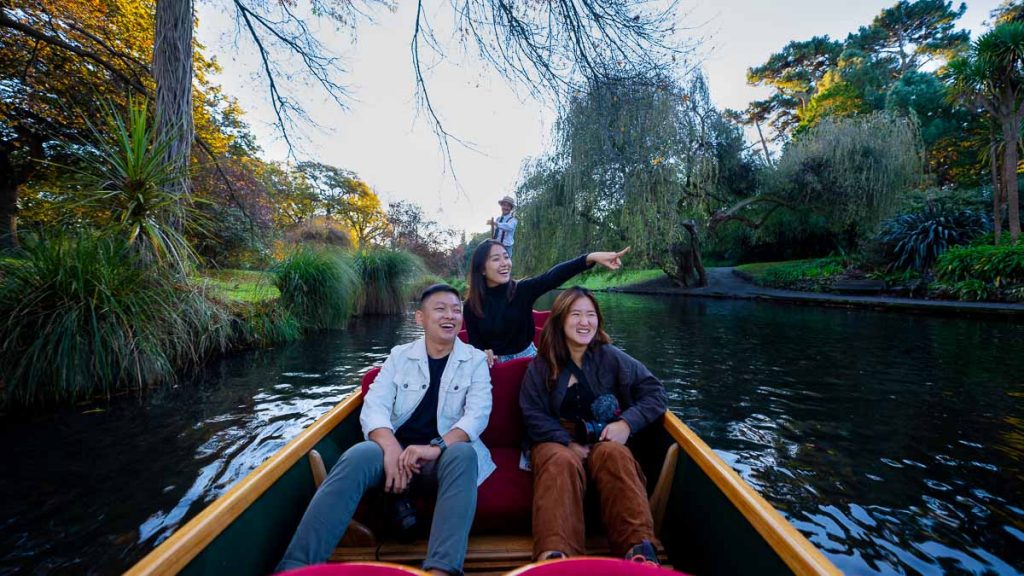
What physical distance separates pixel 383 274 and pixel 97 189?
7328 mm

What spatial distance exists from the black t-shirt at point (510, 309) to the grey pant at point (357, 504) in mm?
1096

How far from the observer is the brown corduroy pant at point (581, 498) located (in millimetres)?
1432

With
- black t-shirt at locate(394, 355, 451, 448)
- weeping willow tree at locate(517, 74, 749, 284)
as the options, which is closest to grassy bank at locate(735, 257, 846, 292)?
weeping willow tree at locate(517, 74, 749, 284)

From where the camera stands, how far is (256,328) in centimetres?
656

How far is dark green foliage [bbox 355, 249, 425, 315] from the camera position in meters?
11.0

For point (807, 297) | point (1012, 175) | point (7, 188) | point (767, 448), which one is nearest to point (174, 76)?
point (767, 448)

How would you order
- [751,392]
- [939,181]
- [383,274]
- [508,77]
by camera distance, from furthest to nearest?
[939,181] < [383,274] < [751,392] < [508,77]

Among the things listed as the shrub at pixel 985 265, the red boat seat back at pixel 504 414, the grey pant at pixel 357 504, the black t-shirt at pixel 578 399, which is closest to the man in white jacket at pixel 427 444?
the grey pant at pixel 357 504

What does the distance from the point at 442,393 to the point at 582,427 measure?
26.4 inches

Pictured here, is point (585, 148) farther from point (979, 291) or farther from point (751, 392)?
point (979, 291)

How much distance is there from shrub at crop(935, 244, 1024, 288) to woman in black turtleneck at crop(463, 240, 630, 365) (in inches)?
484

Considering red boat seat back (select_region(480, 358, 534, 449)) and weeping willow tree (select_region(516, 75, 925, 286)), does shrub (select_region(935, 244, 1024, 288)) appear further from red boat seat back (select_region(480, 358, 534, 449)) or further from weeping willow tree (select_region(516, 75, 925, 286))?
red boat seat back (select_region(480, 358, 534, 449))

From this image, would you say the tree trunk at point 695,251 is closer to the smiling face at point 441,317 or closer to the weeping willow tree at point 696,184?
the weeping willow tree at point 696,184

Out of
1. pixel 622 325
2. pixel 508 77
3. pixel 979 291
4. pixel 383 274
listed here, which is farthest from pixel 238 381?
pixel 979 291
